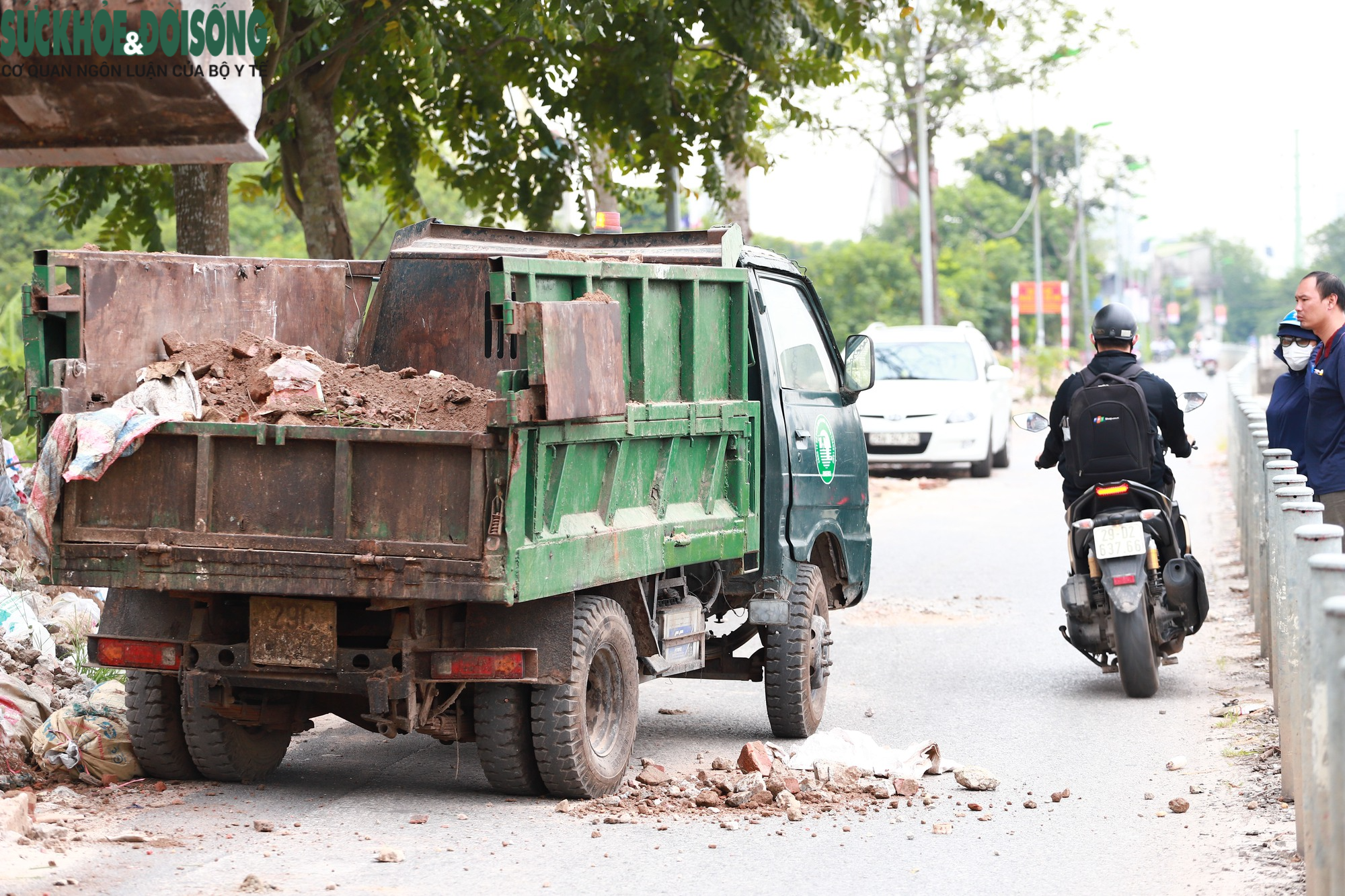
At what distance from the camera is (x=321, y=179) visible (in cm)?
1303

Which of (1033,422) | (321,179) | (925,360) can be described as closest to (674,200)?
(321,179)

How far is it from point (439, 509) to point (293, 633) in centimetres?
79

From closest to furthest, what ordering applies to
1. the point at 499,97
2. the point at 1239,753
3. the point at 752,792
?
1. the point at 752,792
2. the point at 1239,753
3. the point at 499,97

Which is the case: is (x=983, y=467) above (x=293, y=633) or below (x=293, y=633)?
above

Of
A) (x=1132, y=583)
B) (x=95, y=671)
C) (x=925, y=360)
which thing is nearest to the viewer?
(x=95, y=671)

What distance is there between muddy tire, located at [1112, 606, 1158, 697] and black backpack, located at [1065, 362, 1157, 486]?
734 mm

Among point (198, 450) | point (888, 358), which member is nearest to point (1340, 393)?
point (198, 450)

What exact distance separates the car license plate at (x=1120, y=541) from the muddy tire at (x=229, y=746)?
4.14m

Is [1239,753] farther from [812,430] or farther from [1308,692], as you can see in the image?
[1308,692]

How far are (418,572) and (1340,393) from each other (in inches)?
188

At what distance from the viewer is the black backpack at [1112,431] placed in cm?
864

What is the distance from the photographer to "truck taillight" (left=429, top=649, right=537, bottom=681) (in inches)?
237

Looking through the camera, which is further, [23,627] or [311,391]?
[23,627]

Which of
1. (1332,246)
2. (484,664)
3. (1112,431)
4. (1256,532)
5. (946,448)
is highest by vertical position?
(1332,246)
